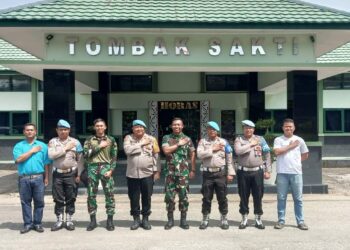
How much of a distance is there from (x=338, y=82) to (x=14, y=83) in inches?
655

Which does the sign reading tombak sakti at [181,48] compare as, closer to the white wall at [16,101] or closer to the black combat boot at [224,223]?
the black combat boot at [224,223]

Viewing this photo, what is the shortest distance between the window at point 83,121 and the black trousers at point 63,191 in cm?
1405

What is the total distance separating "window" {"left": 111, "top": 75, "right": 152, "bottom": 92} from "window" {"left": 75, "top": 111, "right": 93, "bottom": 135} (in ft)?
7.55

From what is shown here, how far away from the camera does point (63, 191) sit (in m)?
7.86

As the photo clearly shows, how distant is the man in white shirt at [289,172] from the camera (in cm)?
793

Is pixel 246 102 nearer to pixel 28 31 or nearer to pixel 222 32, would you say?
pixel 222 32

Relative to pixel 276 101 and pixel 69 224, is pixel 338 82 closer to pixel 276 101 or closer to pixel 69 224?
pixel 276 101

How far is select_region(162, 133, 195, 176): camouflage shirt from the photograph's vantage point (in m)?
7.81

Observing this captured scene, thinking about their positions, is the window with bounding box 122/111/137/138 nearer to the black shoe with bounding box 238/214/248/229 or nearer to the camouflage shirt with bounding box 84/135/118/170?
the camouflage shirt with bounding box 84/135/118/170

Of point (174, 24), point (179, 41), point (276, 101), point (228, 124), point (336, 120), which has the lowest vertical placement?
point (228, 124)

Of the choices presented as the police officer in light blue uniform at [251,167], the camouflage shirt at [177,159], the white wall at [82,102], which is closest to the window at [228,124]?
the white wall at [82,102]

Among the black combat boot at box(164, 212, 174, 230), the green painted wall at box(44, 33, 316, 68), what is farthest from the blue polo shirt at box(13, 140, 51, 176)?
the green painted wall at box(44, 33, 316, 68)

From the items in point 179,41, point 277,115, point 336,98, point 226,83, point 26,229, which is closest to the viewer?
point 26,229

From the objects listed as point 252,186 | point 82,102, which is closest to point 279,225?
point 252,186
